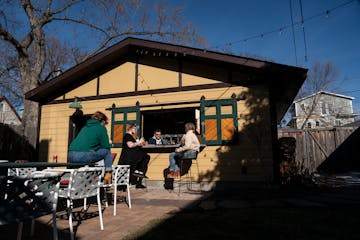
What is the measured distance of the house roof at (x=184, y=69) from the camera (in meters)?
5.43

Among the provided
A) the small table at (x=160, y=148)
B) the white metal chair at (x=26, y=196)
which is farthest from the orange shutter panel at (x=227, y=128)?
the white metal chair at (x=26, y=196)

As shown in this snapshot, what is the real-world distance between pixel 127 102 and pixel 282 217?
199 inches

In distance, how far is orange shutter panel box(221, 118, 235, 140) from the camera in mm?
5730

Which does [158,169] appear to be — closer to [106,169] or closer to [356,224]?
[106,169]

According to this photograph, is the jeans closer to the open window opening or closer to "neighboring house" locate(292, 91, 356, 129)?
the open window opening

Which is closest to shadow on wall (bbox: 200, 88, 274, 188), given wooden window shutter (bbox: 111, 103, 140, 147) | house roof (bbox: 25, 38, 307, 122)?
house roof (bbox: 25, 38, 307, 122)

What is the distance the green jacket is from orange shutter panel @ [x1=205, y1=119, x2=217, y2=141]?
9.51 feet

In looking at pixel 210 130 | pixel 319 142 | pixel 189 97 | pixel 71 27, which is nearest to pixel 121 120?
pixel 189 97

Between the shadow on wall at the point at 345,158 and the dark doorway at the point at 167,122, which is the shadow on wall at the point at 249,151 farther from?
the shadow on wall at the point at 345,158

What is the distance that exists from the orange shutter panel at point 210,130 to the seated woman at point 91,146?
284 cm

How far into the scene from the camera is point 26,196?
1.82 meters

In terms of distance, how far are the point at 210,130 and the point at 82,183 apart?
379 centimetres

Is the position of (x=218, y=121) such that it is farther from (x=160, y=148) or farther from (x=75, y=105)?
(x=75, y=105)

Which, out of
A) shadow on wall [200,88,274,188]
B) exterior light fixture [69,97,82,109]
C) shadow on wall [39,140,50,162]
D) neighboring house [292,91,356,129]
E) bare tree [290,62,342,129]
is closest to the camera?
shadow on wall [200,88,274,188]
